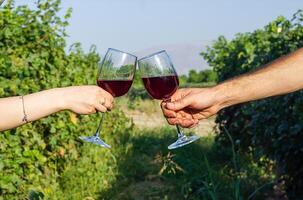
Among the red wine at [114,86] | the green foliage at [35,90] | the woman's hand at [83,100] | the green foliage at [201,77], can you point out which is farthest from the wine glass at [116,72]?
the green foliage at [201,77]

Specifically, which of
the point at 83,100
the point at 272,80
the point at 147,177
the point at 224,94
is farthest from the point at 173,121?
the point at 147,177

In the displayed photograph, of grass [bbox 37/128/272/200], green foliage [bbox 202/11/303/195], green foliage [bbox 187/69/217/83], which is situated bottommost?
green foliage [bbox 187/69/217/83]

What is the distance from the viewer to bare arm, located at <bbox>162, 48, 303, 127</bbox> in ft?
9.61

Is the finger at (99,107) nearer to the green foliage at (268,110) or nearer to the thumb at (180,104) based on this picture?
the thumb at (180,104)

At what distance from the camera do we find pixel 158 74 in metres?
2.89

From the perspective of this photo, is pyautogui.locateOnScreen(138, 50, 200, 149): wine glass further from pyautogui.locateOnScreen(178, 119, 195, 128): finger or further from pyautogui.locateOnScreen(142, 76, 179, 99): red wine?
pyautogui.locateOnScreen(178, 119, 195, 128): finger

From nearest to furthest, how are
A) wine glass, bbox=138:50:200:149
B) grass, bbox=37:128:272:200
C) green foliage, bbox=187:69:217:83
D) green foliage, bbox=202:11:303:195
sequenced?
wine glass, bbox=138:50:200:149, green foliage, bbox=202:11:303:195, grass, bbox=37:128:272:200, green foliage, bbox=187:69:217:83

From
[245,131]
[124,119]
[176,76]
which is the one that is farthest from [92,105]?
[124,119]

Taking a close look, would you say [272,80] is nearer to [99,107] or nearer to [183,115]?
[183,115]

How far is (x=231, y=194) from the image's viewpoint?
5.74m

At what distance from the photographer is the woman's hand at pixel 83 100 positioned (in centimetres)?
265

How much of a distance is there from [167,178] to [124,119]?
2864mm

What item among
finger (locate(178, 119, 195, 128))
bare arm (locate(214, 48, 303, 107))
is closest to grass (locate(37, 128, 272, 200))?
finger (locate(178, 119, 195, 128))

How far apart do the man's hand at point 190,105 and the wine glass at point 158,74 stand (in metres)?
0.12
